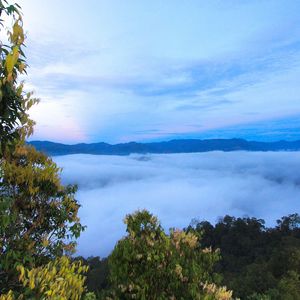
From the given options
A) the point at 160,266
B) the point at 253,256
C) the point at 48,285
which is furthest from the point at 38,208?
the point at 253,256

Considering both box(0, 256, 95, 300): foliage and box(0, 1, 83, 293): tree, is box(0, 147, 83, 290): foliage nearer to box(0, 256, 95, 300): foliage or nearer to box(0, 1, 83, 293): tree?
box(0, 1, 83, 293): tree

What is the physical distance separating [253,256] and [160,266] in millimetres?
61287

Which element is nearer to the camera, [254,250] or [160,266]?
[160,266]

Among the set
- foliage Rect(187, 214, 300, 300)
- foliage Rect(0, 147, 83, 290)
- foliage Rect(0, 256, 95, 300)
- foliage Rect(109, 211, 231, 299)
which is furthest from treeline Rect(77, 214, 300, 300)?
foliage Rect(0, 256, 95, 300)

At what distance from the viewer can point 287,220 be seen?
71.2 meters

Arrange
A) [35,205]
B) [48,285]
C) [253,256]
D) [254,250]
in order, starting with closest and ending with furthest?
1. [48,285]
2. [35,205]
3. [253,256]
4. [254,250]

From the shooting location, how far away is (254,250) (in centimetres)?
6406

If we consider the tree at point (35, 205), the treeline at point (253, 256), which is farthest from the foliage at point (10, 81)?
the treeline at point (253, 256)

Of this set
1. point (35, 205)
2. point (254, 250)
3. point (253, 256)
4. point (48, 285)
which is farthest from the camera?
point (254, 250)

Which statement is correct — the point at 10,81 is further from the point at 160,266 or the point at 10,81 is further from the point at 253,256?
the point at 253,256

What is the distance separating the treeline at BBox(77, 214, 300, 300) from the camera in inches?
1419

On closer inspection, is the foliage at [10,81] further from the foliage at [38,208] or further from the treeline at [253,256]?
the treeline at [253,256]

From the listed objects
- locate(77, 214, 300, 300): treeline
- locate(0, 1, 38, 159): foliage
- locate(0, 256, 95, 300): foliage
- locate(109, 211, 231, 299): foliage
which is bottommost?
locate(77, 214, 300, 300): treeline

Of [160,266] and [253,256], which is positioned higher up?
[160,266]
